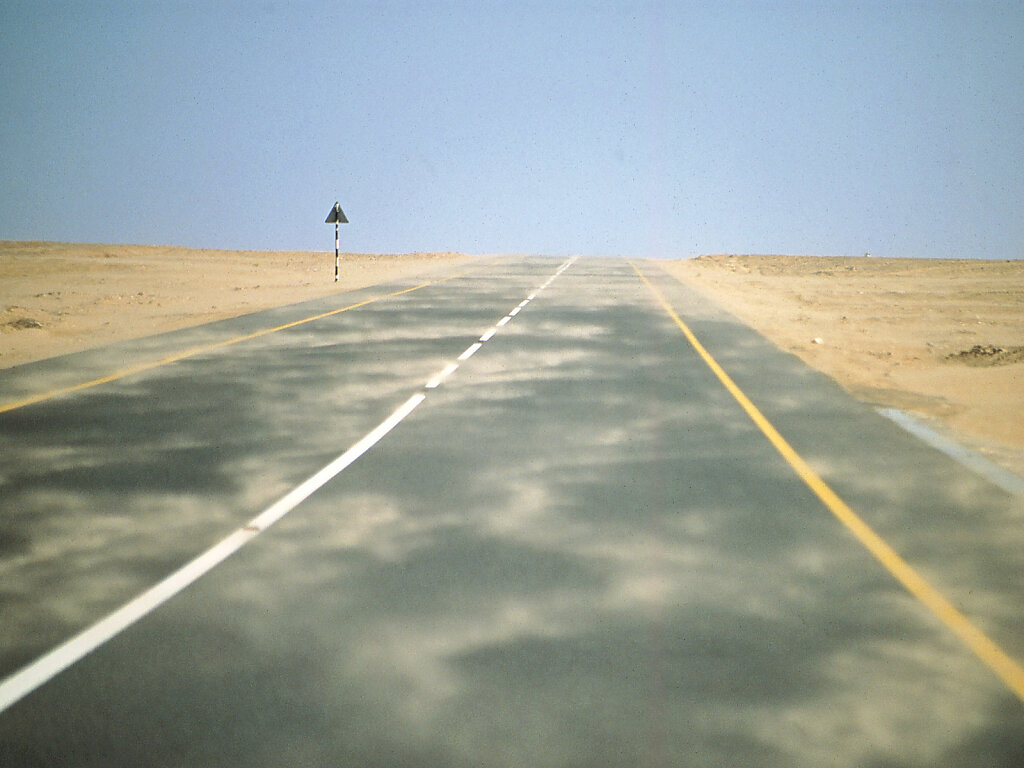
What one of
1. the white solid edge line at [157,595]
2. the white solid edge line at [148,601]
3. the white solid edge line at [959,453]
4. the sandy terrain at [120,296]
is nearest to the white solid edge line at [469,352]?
the white solid edge line at [959,453]

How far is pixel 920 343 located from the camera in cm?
2262

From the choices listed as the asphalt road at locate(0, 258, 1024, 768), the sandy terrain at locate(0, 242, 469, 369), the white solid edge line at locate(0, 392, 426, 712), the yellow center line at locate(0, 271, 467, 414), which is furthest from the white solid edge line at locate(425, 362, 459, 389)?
the sandy terrain at locate(0, 242, 469, 369)

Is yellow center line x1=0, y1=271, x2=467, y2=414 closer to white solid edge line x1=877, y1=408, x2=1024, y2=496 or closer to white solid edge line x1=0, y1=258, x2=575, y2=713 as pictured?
white solid edge line x1=0, y1=258, x2=575, y2=713

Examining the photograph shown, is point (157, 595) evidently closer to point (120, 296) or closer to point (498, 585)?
point (498, 585)

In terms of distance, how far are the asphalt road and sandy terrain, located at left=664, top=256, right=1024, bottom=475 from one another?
139 cm

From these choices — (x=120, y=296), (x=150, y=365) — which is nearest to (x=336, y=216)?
(x=120, y=296)

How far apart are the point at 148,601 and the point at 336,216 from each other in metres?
33.3

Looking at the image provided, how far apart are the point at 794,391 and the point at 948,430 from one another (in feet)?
9.20

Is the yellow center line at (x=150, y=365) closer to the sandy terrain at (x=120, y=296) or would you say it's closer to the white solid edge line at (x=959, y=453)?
the sandy terrain at (x=120, y=296)

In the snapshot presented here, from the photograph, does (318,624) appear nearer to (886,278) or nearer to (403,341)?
(403,341)

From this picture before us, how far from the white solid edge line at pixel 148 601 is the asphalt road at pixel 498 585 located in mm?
40

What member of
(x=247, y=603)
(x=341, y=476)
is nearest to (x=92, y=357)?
(x=341, y=476)

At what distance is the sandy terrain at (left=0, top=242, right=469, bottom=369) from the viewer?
71.1 feet

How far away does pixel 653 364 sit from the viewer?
16594 millimetres
